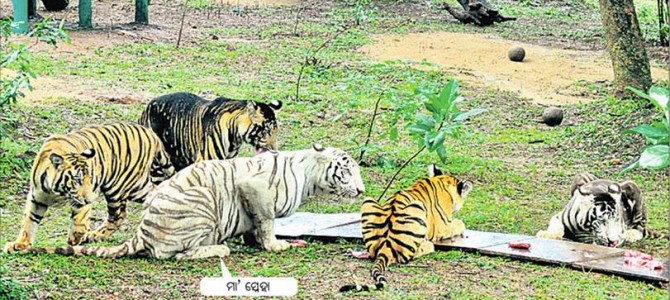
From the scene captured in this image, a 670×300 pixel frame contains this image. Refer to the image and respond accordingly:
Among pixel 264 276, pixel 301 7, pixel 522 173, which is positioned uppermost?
pixel 264 276

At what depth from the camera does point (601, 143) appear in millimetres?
8594

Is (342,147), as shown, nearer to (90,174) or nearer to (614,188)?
(614,188)

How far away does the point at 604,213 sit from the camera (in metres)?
5.38

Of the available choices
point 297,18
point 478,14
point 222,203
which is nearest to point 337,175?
point 222,203

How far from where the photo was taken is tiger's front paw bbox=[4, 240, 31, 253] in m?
4.74

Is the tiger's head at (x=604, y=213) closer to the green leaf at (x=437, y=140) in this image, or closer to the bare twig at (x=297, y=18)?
the green leaf at (x=437, y=140)

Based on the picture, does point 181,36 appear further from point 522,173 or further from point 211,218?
point 211,218

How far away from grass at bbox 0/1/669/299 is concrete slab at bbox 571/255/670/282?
0.07 m

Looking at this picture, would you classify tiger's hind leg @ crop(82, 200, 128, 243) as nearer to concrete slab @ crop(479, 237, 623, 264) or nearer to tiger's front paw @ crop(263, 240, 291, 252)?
tiger's front paw @ crop(263, 240, 291, 252)

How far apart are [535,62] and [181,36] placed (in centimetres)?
490

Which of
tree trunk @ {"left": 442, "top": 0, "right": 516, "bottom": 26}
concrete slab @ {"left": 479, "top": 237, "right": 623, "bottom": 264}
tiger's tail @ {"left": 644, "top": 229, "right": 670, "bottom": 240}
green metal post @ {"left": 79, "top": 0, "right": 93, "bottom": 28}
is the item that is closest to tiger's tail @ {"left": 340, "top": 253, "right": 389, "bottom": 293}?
concrete slab @ {"left": 479, "top": 237, "right": 623, "bottom": 264}

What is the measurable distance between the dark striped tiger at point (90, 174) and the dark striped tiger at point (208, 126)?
0.49 meters

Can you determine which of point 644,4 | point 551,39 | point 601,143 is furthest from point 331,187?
point 644,4

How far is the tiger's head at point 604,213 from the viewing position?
5.38 m
